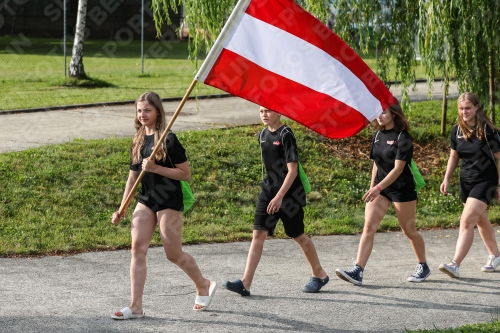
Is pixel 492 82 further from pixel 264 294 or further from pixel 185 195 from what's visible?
pixel 185 195

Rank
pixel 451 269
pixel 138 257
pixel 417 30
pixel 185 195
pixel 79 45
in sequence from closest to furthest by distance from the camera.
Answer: pixel 138 257
pixel 185 195
pixel 451 269
pixel 417 30
pixel 79 45

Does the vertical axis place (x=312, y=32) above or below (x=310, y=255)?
above

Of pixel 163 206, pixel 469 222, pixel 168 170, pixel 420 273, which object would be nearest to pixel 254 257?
pixel 163 206

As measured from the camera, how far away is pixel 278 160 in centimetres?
695

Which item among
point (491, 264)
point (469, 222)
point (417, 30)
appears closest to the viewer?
point (469, 222)

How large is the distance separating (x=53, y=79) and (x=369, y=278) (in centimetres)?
1442

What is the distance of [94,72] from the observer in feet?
79.3

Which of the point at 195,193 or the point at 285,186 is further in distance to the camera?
the point at 195,193

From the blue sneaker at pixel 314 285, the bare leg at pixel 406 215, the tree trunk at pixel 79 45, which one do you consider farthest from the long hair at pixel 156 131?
the tree trunk at pixel 79 45

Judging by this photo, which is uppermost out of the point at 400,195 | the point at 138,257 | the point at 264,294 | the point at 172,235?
the point at 400,195

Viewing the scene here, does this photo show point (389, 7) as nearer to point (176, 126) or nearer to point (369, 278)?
point (176, 126)

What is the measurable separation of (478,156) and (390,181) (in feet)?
3.51

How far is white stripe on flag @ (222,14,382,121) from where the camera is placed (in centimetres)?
607

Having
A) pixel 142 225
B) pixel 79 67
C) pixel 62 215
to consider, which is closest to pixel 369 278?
pixel 142 225
